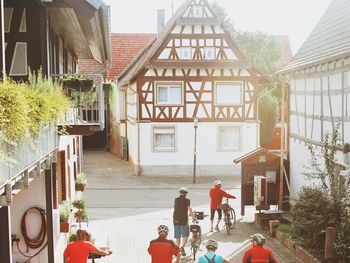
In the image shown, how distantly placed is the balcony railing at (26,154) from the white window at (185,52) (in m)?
18.9

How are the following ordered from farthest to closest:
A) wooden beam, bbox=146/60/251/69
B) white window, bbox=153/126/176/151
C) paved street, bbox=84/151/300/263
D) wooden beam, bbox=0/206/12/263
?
1. white window, bbox=153/126/176/151
2. wooden beam, bbox=146/60/251/69
3. paved street, bbox=84/151/300/263
4. wooden beam, bbox=0/206/12/263

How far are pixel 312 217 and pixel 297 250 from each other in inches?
43.4

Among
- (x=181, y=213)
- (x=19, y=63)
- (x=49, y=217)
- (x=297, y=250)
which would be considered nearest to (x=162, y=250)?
(x=49, y=217)

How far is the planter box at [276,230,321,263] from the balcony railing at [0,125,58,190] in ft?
21.0

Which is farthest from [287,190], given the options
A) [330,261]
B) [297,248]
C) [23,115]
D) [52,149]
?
[23,115]

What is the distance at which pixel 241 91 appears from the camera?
99.8 ft

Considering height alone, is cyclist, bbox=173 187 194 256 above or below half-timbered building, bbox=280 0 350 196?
below

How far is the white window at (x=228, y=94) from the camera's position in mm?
30375

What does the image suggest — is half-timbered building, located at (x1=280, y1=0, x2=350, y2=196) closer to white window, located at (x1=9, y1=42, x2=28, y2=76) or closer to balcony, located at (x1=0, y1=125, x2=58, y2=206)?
white window, located at (x1=9, y1=42, x2=28, y2=76)

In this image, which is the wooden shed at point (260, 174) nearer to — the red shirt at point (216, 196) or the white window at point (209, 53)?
the red shirt at point (216, 196)

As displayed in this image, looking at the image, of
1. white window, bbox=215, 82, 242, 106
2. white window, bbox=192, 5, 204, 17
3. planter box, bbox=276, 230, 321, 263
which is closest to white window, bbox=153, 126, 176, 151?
white window, bbox=215, 82, 242, 106

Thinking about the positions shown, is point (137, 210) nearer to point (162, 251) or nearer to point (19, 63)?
point (19, 63)

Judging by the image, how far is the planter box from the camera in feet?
44.5

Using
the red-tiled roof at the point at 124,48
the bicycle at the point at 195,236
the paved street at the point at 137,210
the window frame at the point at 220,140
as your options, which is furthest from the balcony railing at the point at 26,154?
the red-tiled roof at the point at 124,48
